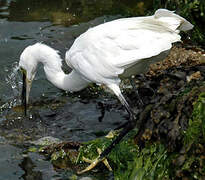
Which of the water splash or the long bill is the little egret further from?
the water splash

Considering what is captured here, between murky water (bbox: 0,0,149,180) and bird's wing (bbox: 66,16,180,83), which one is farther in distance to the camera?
murky water (bbox: 0,0,149,180)

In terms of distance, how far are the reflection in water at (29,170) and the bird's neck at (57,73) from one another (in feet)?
3.62

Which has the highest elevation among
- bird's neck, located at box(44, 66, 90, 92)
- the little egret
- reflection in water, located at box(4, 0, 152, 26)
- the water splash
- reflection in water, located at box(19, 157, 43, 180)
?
the little egret

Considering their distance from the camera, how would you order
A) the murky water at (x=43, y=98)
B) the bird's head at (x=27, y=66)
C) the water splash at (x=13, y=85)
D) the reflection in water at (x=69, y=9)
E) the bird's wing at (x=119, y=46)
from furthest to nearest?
the reflection in water at (x=69, y=9) → the water splash at (x=13, y=85) → the bird's head at (x=27, y=66) → the murky water at (x=43, y=98) → the bird's wing at (x=119, y=46)

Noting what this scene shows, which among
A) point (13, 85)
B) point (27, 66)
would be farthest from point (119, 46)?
point (13, 85)

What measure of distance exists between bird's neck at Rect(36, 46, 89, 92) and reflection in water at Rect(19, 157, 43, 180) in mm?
1103

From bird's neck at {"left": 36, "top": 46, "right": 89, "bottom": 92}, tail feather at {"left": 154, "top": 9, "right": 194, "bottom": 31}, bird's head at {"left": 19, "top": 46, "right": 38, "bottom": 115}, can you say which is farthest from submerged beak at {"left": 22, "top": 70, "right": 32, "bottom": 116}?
tail feather at {"left": 154, "top": 9, "right": 194, "bottom": 31}

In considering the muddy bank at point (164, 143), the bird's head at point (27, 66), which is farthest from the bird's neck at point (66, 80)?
the muddy bank at point (164, 143)

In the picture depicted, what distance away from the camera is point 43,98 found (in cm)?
770

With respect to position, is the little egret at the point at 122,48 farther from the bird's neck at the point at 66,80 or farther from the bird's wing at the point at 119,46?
the bird's neck at the point at 66,80

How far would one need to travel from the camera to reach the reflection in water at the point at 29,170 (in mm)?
5398

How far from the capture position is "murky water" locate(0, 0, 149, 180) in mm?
5867

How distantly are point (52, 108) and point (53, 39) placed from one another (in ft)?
7.47

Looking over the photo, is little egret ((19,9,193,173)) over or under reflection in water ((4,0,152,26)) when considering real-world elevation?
over
